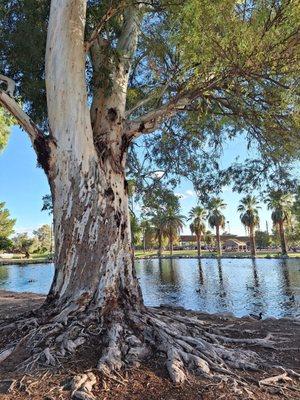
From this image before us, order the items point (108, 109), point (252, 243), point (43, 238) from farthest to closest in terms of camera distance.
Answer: point (43, 238) → point (252, 243) → point (108, 109)

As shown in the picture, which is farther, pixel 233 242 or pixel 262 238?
pixel 233 242

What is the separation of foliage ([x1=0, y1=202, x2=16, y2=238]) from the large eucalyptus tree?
68.2 metres

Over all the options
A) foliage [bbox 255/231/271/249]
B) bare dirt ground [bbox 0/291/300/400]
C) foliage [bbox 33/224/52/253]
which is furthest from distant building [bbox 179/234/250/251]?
bare dirt ground [bbox 0/291/300/400]

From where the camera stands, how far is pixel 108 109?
7363 millimetres

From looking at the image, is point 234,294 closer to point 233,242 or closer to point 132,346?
point 132,346

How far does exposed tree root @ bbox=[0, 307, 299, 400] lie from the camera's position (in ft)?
15.2

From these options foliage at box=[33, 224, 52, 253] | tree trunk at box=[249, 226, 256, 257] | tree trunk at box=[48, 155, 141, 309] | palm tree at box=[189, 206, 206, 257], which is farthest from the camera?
foliage at box=[33, 224, 52, 253]

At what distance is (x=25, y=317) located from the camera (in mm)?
6480

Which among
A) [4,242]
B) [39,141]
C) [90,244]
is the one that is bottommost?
[90,244]

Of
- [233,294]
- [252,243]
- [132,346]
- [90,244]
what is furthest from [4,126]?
[252,243]

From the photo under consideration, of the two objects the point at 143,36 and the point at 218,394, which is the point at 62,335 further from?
the point at 143,36

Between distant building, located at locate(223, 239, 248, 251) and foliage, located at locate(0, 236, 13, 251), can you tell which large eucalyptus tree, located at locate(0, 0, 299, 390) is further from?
distant building, located at locate(223, 239, 248, 251)

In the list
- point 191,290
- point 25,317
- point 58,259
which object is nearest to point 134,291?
point 58,259

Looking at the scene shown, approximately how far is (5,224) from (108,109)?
71.1m
